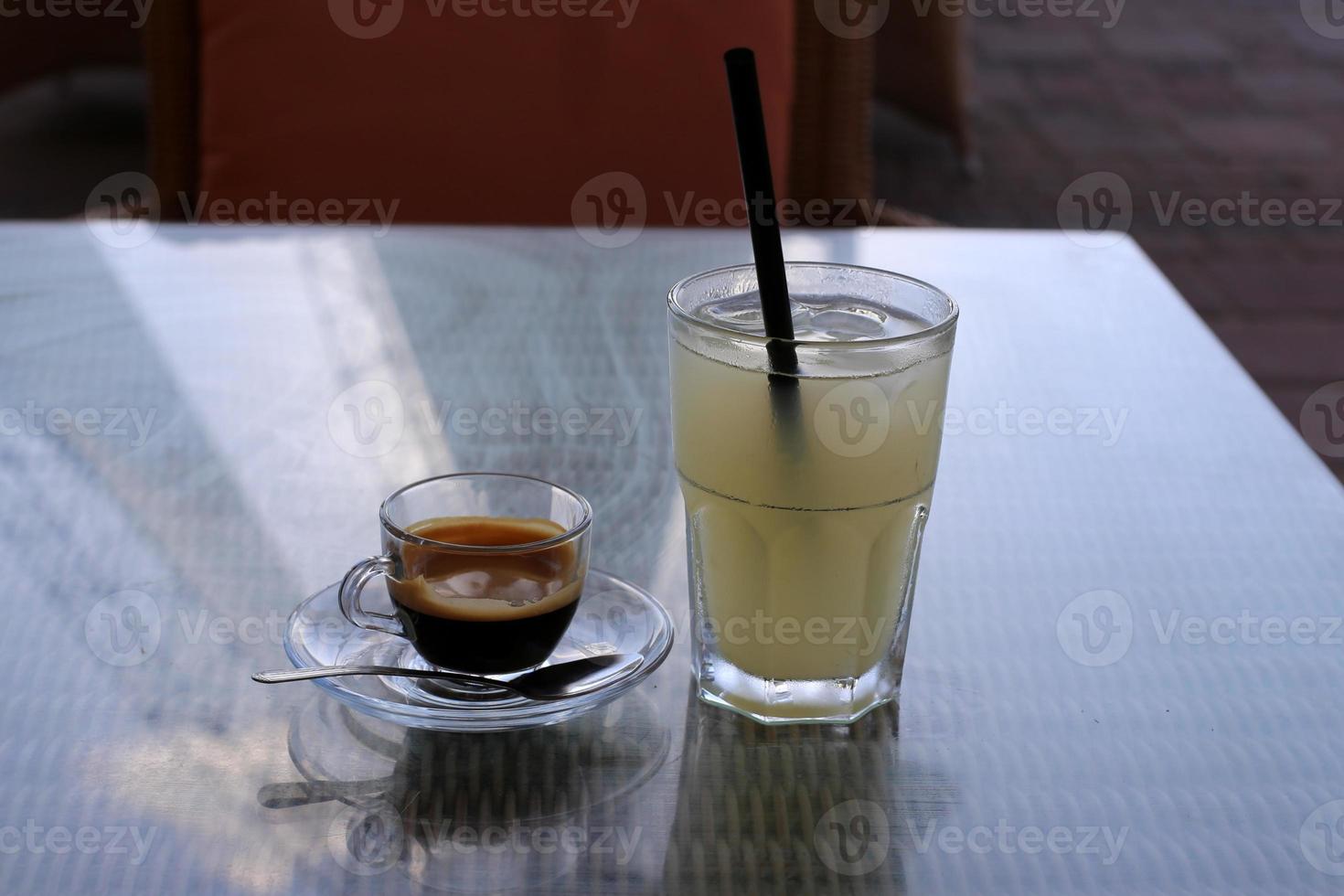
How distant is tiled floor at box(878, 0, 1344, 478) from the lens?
6.66 feet

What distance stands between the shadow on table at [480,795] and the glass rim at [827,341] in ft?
0.37

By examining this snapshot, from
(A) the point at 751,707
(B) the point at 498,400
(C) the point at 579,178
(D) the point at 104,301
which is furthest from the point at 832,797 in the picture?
(C) the point at 579,178

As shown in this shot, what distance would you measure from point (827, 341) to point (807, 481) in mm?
44

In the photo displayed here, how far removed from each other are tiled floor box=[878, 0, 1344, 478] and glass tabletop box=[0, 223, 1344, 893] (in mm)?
1170

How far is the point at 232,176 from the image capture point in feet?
3.42

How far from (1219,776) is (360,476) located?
325mm

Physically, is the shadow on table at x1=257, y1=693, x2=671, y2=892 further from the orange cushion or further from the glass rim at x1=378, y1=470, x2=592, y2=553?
the orange cushion

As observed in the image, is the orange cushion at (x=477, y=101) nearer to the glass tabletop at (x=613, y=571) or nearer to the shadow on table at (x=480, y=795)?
the glass tabletop at (x=613, y=571)

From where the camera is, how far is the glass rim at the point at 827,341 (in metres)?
0.38

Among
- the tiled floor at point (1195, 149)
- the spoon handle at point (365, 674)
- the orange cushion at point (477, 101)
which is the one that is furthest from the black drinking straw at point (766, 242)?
the tiled floor at point (1195, 149)

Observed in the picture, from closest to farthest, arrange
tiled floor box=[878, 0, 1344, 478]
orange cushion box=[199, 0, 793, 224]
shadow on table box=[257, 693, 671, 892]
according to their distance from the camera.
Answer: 1. shadow on table box=[257, 693, 671, 892]
2. orange cushion box=[199, 0, 793, 224]
3. tiled floor box=[878, 0, 1344, 478]


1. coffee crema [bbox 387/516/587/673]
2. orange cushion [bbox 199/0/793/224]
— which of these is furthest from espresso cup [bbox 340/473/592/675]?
orange cushion [bbox 199/0/793/224]

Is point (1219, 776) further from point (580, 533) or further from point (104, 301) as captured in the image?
point (104, 301)

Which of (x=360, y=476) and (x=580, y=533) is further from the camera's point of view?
(x=360, y=476)
